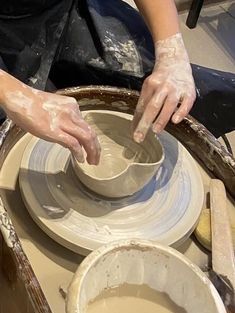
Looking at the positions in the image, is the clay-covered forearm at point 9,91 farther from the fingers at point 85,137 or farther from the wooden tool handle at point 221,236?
the wooden tool handle at point 221,236

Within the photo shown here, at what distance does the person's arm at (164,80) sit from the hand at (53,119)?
0.46 feet

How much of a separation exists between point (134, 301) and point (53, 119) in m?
0.35

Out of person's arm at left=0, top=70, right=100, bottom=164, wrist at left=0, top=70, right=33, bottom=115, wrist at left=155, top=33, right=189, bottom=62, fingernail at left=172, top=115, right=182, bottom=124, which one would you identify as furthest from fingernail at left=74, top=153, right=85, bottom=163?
wrist at left=155, top=33, right=189, bottom=62

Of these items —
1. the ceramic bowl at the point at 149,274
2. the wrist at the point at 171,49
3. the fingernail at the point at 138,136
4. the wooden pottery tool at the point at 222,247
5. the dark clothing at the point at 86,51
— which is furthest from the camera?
the dark clothing at the point at 86,51

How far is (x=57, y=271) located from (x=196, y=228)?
11.4 inches

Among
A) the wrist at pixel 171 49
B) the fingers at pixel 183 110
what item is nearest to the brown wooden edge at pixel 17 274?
the fingers at pixel 183 110

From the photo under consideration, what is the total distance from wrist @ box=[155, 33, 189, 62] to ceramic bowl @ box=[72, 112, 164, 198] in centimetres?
22

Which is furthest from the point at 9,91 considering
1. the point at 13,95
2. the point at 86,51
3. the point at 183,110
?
the point at 86,51

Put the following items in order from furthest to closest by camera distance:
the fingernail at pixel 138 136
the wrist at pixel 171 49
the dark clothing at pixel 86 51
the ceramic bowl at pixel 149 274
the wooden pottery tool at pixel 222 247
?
1. the dark clothing at pixel 86 51
2. the wrist at pixel 171 49
3. the fingernail at pixel 138 136
4. the wooden pottery tool at pixel 222 247
5. the ceramic bowl at pixel 149 274

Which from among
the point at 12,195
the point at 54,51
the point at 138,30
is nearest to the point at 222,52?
the point at 138,30

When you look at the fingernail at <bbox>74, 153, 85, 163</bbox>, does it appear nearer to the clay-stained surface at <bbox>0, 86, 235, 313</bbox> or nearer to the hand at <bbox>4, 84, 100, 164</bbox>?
the hand at <bbox>4, 84, 100, 164</bbox>

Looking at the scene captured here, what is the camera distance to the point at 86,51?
1.57m

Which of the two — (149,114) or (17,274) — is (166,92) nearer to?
(149,114)

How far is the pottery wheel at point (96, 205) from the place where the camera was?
1152 mm
